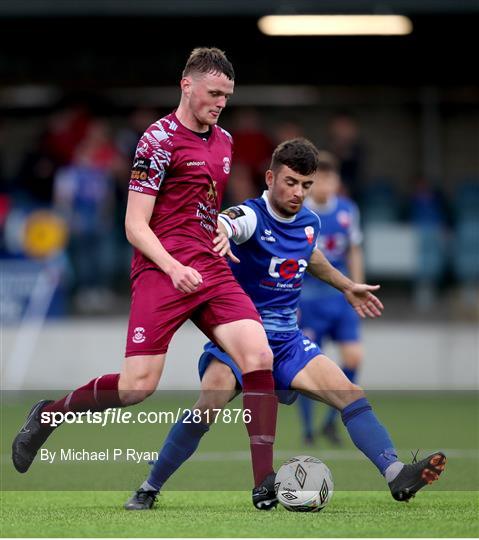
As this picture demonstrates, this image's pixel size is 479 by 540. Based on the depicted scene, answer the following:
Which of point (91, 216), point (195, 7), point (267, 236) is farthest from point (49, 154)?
point (267, 236)

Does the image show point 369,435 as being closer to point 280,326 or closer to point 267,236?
point 280,326

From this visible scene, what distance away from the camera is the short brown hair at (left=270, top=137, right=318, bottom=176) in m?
6.90

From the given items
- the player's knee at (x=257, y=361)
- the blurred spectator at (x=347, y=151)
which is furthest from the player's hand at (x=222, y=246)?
the blurred spectator at (x=347, y=151)

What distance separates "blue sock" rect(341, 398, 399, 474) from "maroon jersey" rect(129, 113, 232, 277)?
984mm

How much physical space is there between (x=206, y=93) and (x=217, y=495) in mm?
2305

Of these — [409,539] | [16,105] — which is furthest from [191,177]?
[16,105]

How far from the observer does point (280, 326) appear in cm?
705

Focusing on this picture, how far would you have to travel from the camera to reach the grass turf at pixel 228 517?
5.84 meters

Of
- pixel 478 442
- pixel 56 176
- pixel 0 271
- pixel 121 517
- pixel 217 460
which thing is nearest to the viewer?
pixel 121 517

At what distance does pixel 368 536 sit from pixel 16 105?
12191mm

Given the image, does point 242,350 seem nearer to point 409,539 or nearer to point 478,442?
point 409,539

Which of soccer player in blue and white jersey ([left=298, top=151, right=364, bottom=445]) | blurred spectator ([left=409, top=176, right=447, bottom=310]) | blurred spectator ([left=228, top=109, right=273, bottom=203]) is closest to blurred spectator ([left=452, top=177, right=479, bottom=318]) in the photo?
blurred spectator ([left=409, top=176, right=447, bottom=310])

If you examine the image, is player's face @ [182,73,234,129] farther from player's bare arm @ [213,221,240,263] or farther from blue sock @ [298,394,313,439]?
blue sock @ [298,394,313,439]

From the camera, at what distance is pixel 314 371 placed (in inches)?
269
